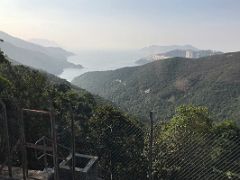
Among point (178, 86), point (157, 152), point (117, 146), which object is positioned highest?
point (157, 152)

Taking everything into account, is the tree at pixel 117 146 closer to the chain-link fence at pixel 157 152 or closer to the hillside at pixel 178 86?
the chain-link fence at pixel 157 152

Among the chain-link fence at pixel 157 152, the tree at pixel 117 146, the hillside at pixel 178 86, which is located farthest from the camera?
the hillside at pixel 178 86

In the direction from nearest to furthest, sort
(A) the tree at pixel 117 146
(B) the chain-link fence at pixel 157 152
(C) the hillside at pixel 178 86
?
(B) the chain-link fence at pixel 157 152 → (A) the tree at pixel 117 146 → (C) the hillside at pixel 178 86

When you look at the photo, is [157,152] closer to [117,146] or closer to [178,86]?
[117,146]

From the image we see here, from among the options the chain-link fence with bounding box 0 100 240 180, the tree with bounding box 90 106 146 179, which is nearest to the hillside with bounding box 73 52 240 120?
the tree with bounding box 90 106 146 179

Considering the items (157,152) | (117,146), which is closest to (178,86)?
(117,146)

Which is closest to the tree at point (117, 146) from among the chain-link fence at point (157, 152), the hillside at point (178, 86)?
the chain-link fence at point (157, 152)

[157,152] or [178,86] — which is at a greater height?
[157,152]

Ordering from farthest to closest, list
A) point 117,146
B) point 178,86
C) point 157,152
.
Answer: point 178,86 → point 117,146 → point 157,152
